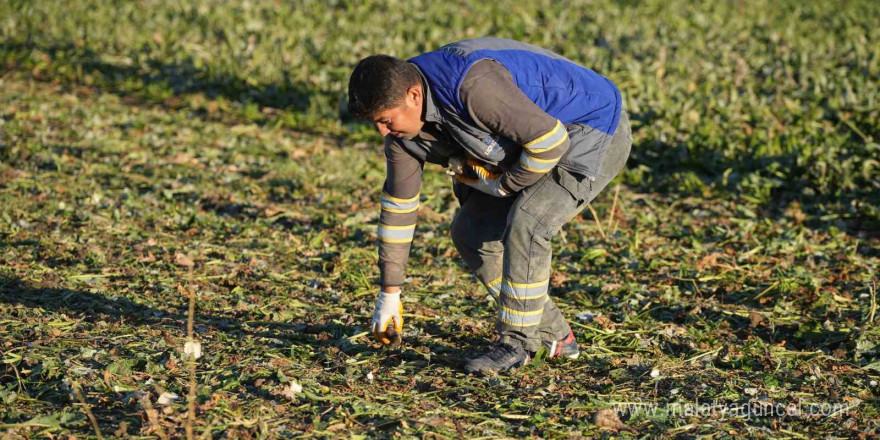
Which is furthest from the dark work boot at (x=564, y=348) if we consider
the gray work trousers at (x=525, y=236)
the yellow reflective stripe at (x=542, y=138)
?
the yellow reflective stripe at (x=542, y=138)

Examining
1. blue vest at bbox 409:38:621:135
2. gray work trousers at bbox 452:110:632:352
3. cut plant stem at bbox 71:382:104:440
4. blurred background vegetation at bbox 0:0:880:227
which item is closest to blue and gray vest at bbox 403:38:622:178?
blue vest at bbox 409:38:621:135

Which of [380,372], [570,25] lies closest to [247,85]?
[570,25]

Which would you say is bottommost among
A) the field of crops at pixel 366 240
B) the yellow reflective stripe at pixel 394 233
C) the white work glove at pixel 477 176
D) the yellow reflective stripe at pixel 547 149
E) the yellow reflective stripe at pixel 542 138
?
the field of crops at pixel 366 240

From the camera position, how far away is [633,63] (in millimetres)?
9414

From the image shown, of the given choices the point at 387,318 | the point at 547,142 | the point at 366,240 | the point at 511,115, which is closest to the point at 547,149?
the point at 547,142

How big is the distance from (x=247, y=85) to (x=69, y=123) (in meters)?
1.89

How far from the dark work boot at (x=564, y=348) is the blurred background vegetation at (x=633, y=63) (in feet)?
9.91

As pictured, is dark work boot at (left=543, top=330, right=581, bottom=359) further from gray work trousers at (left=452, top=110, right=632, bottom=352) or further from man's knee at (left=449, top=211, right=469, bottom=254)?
man's knee at (left=449, top=211, right=469, bottom=254)

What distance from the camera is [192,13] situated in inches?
444

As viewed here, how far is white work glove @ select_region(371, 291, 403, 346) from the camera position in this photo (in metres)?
4.25

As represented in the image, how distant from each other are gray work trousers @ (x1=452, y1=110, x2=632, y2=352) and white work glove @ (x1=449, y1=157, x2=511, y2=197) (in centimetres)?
11

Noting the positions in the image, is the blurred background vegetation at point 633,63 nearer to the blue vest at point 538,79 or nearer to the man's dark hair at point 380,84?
the blue vest at point 538,79

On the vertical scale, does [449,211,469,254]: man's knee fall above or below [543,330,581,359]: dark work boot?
above

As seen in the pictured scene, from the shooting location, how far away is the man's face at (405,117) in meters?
3.57
